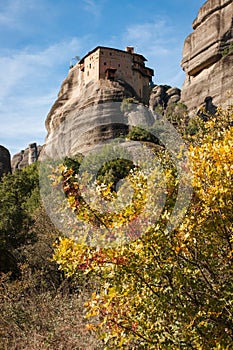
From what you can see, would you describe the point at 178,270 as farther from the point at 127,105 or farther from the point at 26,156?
the point at 26,156

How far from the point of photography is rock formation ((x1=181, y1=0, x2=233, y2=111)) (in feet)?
122

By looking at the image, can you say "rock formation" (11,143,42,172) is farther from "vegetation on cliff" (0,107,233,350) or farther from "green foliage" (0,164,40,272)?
"vegetation on cliff" (0,107,233,350)

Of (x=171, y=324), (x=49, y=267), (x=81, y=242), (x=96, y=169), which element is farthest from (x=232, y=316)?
(x=96, y=169)

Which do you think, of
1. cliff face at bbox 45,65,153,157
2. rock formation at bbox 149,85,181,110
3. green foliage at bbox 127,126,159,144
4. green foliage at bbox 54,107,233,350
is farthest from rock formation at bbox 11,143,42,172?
green foliage at bbox 54,107,233,350

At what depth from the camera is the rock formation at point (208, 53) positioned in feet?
122

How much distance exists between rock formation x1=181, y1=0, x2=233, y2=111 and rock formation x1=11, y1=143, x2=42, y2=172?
38.3 meters

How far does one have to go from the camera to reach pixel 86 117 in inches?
1608

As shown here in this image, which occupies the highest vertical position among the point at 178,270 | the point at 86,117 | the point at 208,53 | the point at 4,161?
the point at 208,53

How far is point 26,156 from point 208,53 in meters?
46.0

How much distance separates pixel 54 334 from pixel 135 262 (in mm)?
4771

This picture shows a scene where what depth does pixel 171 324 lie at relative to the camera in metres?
3.91

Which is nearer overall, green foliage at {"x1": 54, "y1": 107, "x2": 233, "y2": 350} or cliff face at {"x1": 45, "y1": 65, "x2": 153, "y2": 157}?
green foliage at {"x1": 54, "y1": 107, "x2": 233, "y2": 350}

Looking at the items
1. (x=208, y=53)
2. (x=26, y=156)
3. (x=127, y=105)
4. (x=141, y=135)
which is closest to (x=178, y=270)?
(x=141, y=135)

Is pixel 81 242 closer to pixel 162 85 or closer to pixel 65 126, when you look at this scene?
pixel 65 126
